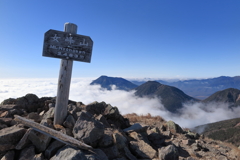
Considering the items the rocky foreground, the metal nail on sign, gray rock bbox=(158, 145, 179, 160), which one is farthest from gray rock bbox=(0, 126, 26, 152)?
gray rock bbox=(158, 145, 179, 160)

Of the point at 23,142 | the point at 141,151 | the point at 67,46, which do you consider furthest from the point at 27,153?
the point at 141,151

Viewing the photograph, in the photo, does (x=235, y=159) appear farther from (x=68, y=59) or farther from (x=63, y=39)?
(x=63, y=39)

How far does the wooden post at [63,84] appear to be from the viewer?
6992mm

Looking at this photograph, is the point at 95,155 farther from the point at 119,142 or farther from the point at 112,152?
the point at 119,142

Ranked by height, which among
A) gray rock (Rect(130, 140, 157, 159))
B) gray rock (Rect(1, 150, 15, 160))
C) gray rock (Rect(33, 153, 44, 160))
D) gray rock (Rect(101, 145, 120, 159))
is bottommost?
gray rock (Rect(130, 140, 157, 159))

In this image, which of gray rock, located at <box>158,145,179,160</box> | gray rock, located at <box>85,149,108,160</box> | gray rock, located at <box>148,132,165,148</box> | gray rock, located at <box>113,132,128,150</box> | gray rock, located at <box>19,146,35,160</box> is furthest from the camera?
gray rock, located at <box>148,132,165,148</box>

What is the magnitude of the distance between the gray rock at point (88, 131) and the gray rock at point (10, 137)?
7.04ft

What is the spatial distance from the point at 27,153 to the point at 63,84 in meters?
3.14

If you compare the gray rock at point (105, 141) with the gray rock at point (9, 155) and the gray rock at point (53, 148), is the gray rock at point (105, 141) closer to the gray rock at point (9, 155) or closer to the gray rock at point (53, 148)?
the gray rock at point (53, 148)

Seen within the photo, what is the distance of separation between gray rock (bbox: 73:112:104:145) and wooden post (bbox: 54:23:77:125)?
133 centimetres

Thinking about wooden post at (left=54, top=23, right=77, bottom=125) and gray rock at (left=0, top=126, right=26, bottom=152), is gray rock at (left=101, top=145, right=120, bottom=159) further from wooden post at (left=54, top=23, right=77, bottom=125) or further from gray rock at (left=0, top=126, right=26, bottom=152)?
gray rock at (left=0, top=126, right=26, bottom=152)

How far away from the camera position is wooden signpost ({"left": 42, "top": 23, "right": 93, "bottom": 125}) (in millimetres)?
6660

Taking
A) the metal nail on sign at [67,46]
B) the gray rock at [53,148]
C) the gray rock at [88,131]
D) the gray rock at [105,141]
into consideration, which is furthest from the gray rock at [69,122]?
the metal nail on sign at [67,46]

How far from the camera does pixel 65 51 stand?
6.79 meters
